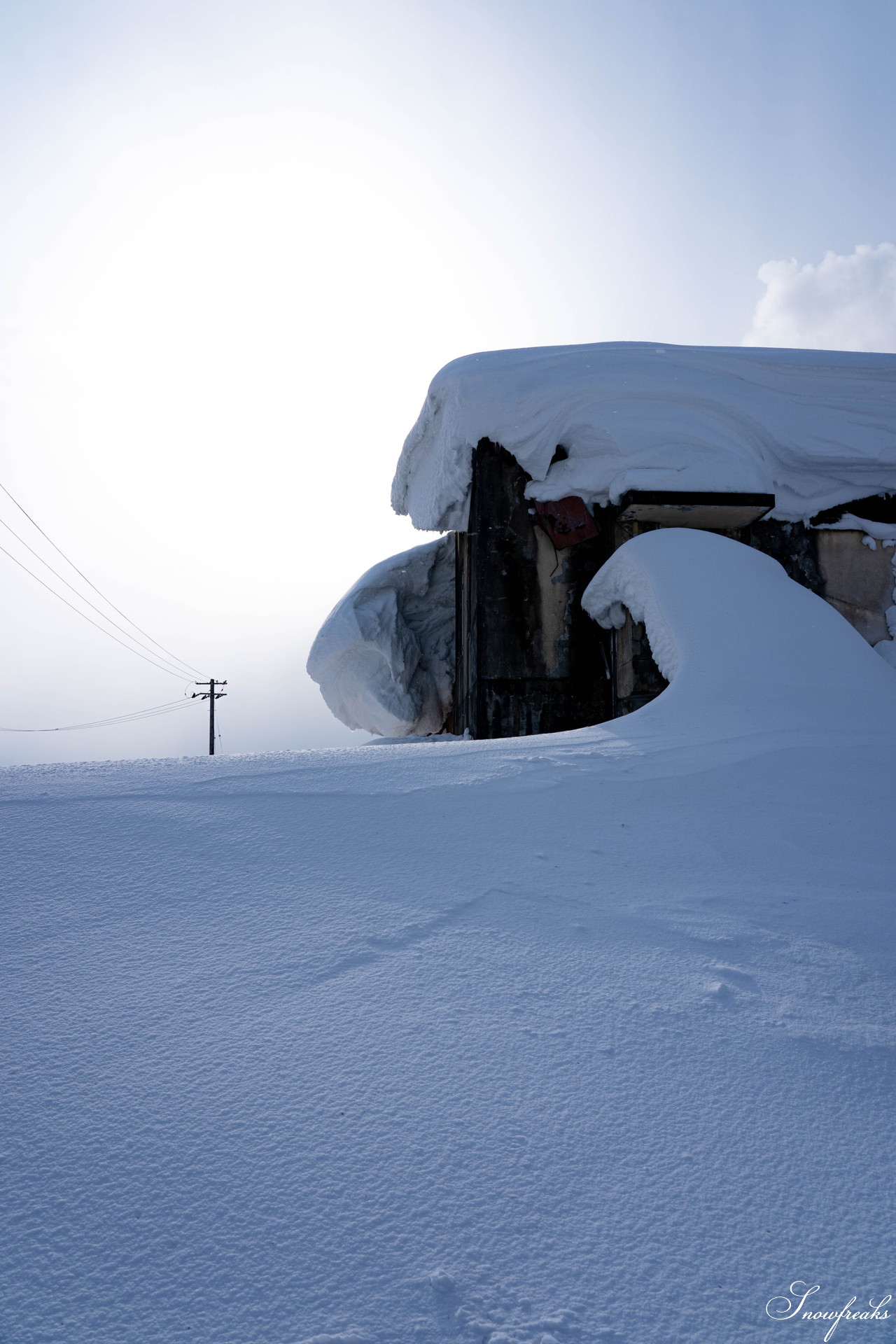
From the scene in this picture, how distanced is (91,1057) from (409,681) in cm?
559

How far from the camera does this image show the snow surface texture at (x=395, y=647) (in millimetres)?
6582

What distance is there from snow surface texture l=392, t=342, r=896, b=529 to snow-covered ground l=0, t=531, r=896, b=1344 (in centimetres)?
293

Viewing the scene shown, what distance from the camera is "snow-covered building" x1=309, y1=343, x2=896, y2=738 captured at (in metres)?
4.70

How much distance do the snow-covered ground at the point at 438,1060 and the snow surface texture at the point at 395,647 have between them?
434 cm

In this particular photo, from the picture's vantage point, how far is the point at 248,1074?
1093mm

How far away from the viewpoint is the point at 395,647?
662 centimetres

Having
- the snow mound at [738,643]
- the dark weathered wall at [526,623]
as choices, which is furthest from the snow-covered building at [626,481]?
the snow mound at [738,643]
